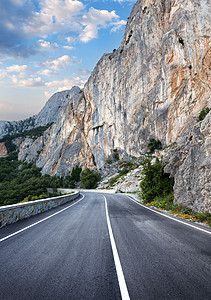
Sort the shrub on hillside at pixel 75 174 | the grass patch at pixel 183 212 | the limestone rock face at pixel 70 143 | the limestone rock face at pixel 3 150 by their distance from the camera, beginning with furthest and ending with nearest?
1. the limestone rock face at pixel 3 150
2. the limestone rock face at pixel 70 143
3. the shrub on hillside at pixel 75 174
4. the grass patch at pixel 183 212

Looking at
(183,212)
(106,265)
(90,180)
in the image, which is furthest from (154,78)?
(106,265)

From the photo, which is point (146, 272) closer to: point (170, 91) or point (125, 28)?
point (170, 91)

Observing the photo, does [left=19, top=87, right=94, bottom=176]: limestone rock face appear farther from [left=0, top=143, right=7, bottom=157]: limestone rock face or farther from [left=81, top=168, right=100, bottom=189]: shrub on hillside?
[left=0, top=143, right=7, bottom=157]: limestone rock face

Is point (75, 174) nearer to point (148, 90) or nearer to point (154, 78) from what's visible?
point (148, 90)

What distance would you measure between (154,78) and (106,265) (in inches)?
1887

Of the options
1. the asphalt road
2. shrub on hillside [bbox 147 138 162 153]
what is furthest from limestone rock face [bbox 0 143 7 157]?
the asphalt road

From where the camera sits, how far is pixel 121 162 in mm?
55219

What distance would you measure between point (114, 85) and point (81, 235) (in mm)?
59456

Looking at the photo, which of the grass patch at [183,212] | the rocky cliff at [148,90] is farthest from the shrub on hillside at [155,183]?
the rocky cliff at [148,90]

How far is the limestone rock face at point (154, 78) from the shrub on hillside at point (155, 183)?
83.9 feet

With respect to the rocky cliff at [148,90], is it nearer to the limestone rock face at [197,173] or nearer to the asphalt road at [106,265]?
the limestone rock face at [197,173]

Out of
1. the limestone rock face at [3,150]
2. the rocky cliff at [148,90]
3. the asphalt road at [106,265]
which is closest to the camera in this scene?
the asphalt road at [106,265]

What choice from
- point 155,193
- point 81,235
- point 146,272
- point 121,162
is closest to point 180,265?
point 146,272

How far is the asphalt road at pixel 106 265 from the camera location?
2.70m
